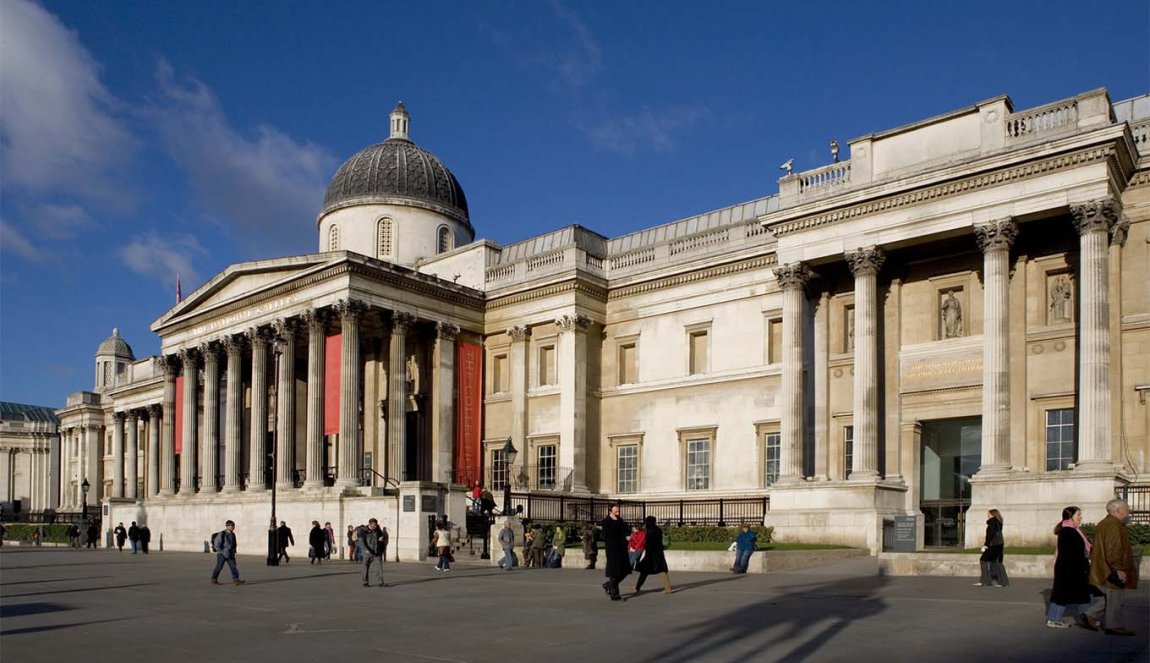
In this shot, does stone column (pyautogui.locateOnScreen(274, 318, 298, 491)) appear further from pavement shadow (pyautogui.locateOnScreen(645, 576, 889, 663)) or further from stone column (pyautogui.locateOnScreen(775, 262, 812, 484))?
pavement shadow (pyautogui.locateOnScreen(645, 576, 889, 663))

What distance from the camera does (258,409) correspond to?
141 feet

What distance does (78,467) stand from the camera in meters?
83.5

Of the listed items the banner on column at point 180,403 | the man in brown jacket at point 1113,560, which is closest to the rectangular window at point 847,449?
the man in brown jacket at point 1113,560

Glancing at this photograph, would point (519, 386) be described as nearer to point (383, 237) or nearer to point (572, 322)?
point (572, 322)

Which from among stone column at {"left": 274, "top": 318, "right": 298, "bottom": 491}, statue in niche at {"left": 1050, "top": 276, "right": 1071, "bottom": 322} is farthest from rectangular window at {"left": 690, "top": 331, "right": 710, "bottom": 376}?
stone column at {"left": 274, "top": 318, "right": 298, "bottom": 491}

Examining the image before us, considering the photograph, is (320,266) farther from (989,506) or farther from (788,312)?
(989,506)

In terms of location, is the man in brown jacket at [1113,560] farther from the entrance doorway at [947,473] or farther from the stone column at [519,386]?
the stone column at [519,386]

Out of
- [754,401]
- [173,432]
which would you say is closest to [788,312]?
[754,401]

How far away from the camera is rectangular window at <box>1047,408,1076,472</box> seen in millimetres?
28531

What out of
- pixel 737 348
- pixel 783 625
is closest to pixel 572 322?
pixel 737 348

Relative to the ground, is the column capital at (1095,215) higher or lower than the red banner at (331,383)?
higher

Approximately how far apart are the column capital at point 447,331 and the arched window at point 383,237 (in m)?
8.97

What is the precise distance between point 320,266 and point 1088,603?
31.3 m

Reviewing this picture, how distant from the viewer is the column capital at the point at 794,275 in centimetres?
3291
